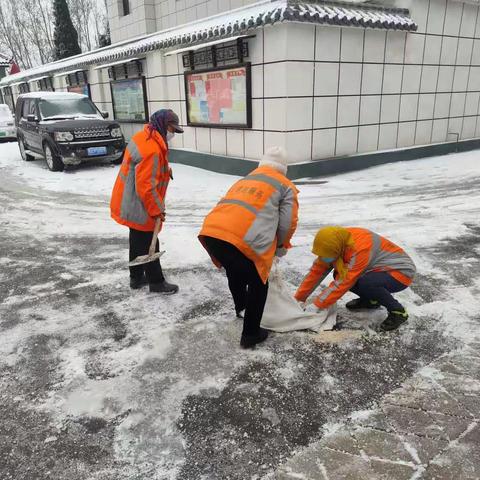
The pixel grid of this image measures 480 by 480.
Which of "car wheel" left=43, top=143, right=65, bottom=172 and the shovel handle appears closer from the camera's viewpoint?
the shovel handle

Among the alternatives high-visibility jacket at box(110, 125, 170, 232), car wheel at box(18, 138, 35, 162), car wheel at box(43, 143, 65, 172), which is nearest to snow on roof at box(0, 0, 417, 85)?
car wheel at box(43, 143, 65, 172)

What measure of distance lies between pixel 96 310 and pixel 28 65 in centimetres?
4741

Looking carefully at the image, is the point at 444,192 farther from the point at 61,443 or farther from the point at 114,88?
the point at 114,88

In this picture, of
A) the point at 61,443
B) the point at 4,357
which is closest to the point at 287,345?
the point at 61,443

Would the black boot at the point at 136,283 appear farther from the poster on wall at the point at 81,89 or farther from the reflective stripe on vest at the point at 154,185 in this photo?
the poster on wall at the point at 81,89

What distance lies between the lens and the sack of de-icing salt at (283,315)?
3211mm

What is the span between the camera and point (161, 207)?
12.1 feet

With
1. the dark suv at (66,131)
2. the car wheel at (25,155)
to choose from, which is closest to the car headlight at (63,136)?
the dark suv at (66,131)

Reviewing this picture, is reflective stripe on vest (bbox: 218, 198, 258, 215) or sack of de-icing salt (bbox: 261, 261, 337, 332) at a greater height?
reflective stripe on vest (bbox: 218, 198, 258, 215)

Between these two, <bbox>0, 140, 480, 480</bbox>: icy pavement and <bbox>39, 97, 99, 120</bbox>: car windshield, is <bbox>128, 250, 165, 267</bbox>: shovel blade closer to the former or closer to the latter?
<bbox>0, 140, 480, 480</bbox>: icy pavement

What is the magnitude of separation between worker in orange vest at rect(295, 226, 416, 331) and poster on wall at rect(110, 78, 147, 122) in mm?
10336

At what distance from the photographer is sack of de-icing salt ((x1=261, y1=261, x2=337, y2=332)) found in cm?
321

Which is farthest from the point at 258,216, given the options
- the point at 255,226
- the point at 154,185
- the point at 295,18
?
the point at 295,18

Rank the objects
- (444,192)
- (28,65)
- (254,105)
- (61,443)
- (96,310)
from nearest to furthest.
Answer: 1. (61,443)
2. (96,310)
3. (444,192)
4. (254,105)
5. (28,65)
